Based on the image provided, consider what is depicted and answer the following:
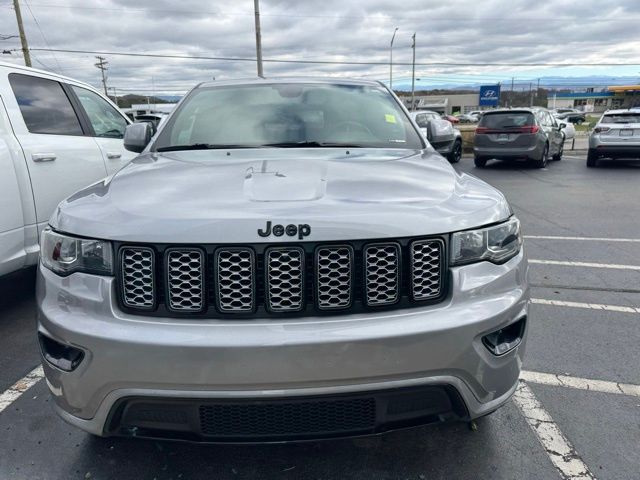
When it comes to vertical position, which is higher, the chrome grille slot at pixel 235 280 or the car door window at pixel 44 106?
the car door window at pixel 44 106

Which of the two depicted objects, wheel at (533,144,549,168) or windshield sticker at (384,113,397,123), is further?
wheel at (533,144,549,168)

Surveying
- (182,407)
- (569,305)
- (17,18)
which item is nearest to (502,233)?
(182,407)

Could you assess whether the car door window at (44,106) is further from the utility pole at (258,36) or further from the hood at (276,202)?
the utility pole at (258,36)

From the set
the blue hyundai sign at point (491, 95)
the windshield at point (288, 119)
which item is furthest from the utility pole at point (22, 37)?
the blue hyundai sign at point (491, 95)

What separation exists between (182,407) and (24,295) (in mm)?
3491

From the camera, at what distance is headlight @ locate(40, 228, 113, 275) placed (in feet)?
6.23

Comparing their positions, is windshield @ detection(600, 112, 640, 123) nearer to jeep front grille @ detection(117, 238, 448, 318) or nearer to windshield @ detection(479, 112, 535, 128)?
windshield @ detection(479, 112, 535, 128)

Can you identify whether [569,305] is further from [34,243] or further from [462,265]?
[34,243]

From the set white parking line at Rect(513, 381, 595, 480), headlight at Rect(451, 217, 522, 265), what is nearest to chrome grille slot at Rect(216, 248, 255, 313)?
headlight at Rect(451, 217, 522, 265)

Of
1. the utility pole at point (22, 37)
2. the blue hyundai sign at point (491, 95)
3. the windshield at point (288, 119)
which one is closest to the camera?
the windshield at point (288, 119)

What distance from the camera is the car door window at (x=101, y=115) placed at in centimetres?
506

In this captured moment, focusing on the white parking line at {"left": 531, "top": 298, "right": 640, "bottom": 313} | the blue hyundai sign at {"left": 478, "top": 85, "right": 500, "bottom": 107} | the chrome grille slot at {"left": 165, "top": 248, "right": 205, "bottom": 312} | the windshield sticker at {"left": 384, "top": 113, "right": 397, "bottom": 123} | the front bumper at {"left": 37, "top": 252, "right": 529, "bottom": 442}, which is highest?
the blue hyundai sign at {"left": 478, "top": 85, "right": 500, "bottom": 107}

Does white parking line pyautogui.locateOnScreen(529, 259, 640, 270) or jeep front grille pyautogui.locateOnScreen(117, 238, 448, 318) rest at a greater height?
jeep front grille pyautogui.locateOnScreen(117, 238, 448, 318)

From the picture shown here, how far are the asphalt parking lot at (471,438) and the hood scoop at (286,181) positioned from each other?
3.89 ft
